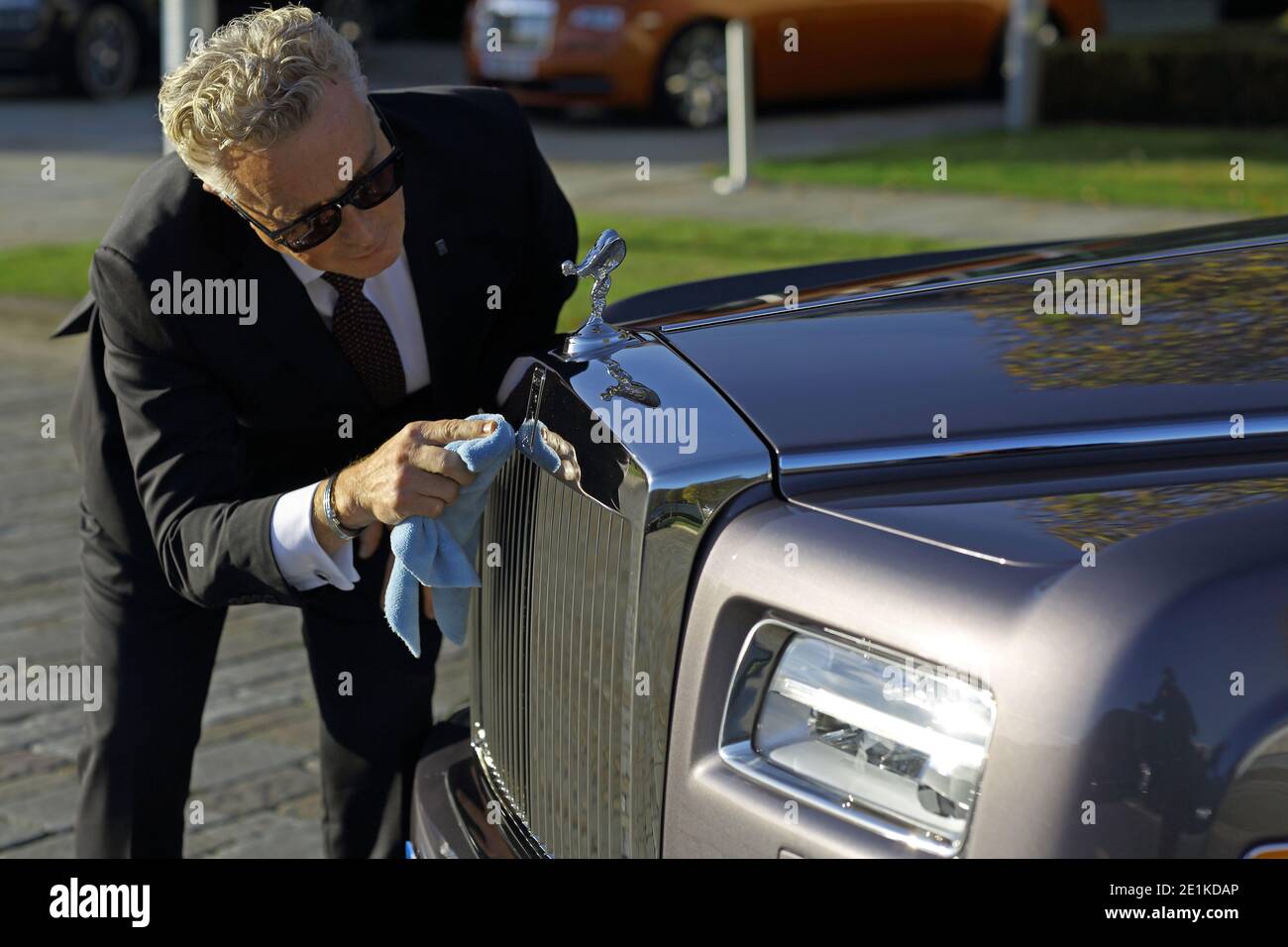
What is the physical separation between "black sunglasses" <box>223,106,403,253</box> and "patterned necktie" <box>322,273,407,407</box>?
22 centimetres

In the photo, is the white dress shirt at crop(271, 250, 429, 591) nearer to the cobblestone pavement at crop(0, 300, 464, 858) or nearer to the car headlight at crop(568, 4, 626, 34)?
the cobblestone pavement at crop(0, 300, 464, 858)

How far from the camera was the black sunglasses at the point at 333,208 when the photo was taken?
2473mm

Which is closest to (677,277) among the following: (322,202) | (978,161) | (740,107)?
(740,107)

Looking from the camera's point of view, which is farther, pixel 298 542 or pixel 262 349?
pixel 262 349

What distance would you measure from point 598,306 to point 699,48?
37.6 ft

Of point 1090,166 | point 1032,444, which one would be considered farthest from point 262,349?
point 1090,166

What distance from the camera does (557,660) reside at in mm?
2264

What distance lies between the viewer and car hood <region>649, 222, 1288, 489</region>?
1882 millimetres

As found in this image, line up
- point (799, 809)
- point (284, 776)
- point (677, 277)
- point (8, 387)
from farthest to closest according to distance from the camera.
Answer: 1. point (677, 277)
2. point (8, 387)
3. point (284, 776)
4. point (799, 809)

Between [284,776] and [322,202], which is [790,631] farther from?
[284,776]

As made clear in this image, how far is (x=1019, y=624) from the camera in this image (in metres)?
1.54

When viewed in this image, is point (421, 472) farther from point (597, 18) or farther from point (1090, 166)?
point (597, 18)

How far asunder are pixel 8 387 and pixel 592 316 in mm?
5737

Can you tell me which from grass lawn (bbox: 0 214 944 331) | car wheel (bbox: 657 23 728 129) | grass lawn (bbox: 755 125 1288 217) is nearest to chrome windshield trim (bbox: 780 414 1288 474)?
grass lawn (bbox: 0 214 944 331)
